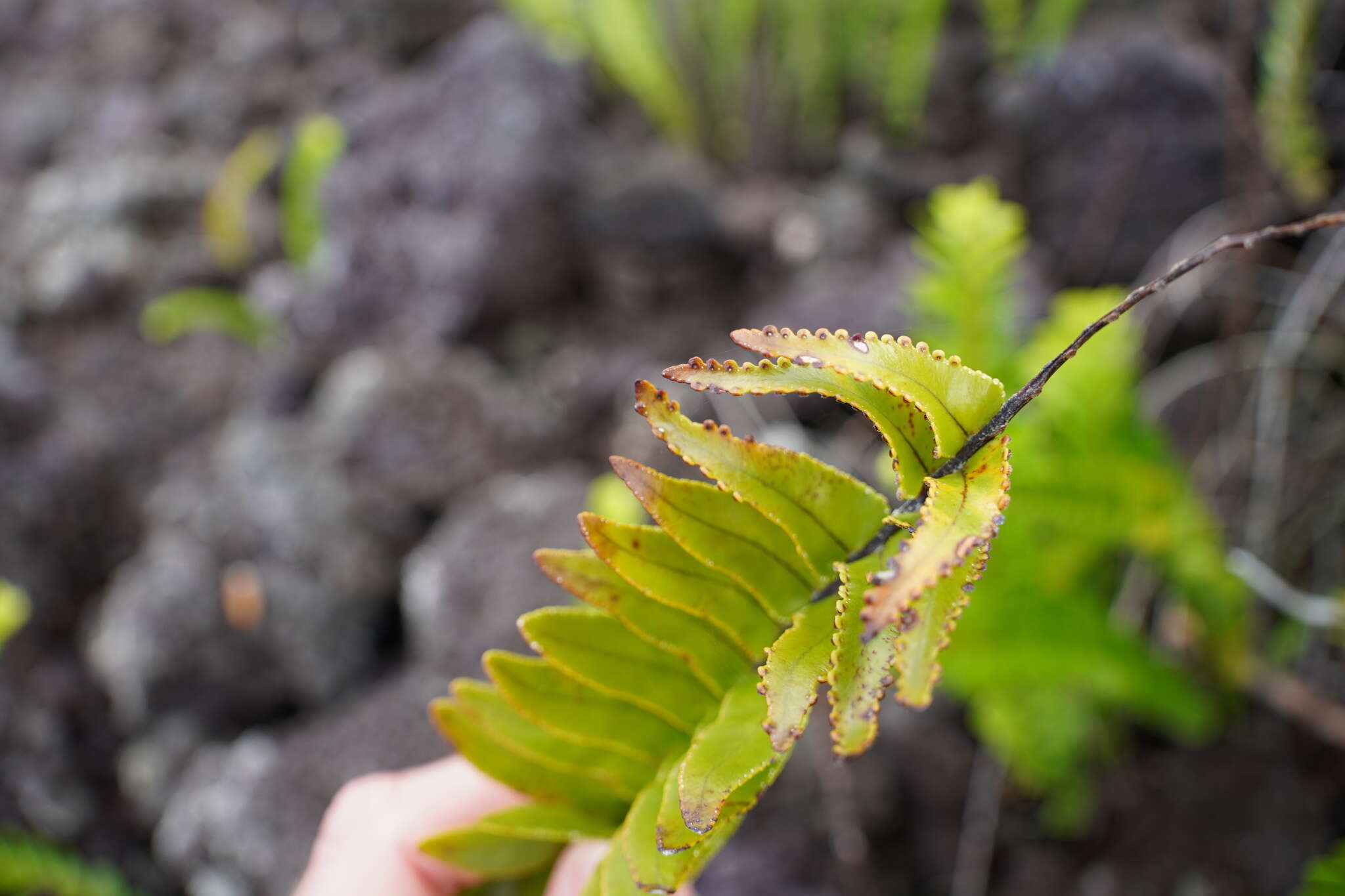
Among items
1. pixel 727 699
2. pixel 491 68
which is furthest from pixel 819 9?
pixel 727 699

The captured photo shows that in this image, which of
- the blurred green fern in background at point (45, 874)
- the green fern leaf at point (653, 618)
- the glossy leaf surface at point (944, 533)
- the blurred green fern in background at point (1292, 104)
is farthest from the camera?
the blurred green fern in background at point (45, 874)

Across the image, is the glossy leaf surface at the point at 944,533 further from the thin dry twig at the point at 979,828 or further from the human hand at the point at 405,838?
the thin dry twig at the point at 979,828

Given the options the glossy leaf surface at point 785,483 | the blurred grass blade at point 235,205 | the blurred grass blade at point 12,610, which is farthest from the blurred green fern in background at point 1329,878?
the blurred grass blade at point 235,205

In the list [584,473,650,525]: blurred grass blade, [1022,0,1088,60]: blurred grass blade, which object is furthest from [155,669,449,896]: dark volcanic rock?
[1022,0,1088,60]: blurred grass blade

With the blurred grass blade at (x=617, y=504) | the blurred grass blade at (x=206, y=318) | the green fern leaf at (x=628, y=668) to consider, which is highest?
the blurred grass blade at (x=206, y=318)

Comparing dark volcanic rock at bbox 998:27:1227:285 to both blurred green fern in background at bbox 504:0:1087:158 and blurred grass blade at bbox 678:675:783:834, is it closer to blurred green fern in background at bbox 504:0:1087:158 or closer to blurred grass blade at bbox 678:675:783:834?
blurred green fern in background at bbox 504:0:1087:158

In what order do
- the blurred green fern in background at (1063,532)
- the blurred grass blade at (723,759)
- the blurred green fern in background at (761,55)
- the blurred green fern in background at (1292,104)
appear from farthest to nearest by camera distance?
the blurred green fern in background at (761,55)
the blurred green fern in background at (1292,104)
the blurred green fern in background at (1063,532)
the blurred grass blade at (723,759)

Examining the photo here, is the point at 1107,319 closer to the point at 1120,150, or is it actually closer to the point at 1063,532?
the point at 1063,532
